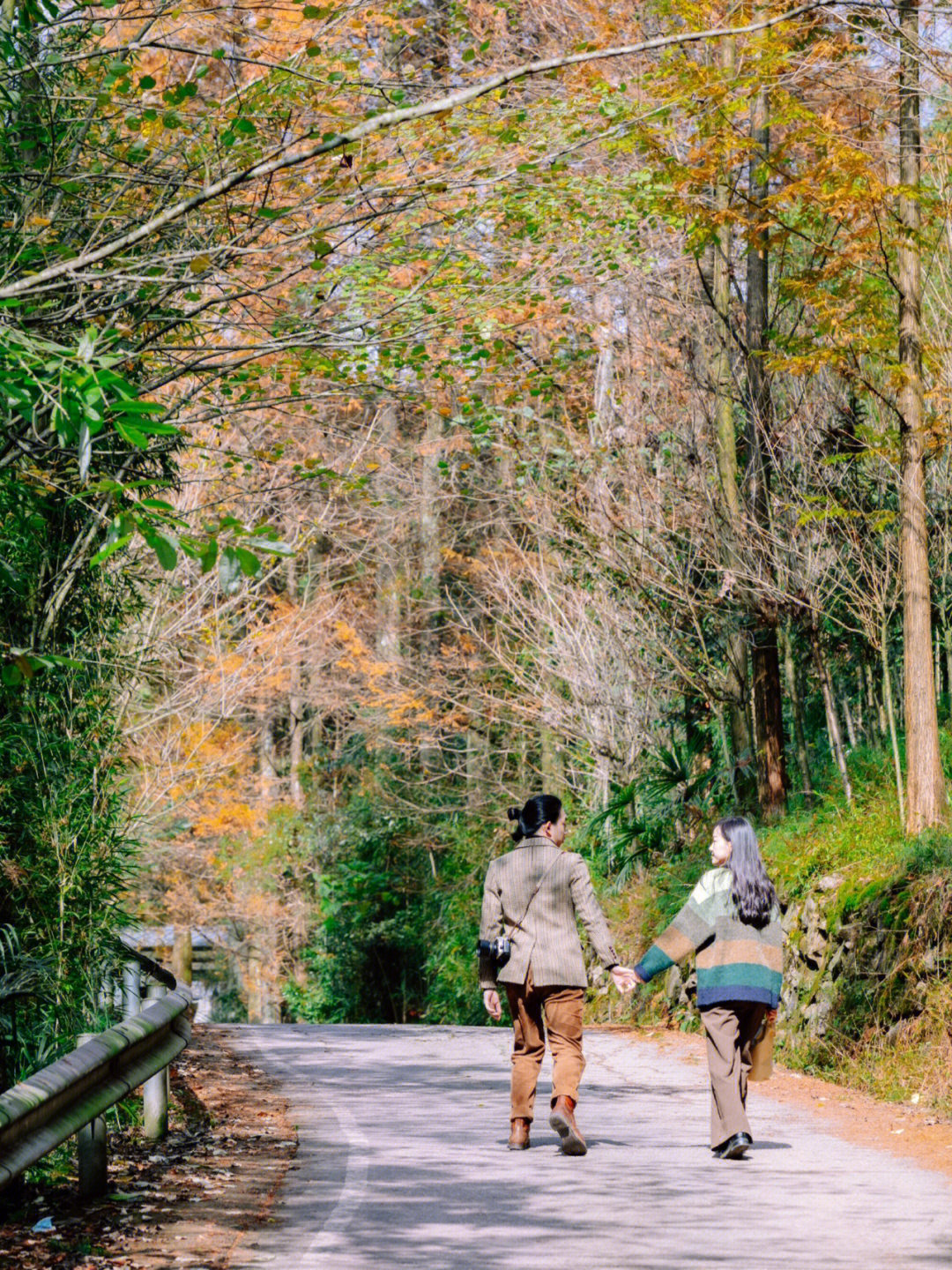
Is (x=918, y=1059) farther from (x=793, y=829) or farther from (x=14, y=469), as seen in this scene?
(x=14, y=469)

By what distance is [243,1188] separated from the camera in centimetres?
765

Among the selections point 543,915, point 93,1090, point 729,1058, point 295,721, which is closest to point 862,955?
point 729,1058

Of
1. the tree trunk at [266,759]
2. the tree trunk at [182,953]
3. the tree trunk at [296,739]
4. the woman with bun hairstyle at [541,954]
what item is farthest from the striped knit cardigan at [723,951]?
the tree trunk at [266,759]

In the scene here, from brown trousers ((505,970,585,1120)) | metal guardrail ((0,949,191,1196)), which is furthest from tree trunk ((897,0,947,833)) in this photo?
metal guardrail ((0,949,191,1196))

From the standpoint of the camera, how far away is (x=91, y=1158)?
6.98 metres

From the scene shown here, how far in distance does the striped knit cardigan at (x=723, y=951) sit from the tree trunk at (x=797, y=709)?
919 cm

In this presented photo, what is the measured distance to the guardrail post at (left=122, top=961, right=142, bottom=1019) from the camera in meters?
9.29

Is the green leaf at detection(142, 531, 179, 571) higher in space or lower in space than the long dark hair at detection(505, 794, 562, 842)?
higher

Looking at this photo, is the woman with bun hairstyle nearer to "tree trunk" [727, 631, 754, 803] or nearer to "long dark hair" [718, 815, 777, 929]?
"long dark hair" [718, 815, 777, 929]

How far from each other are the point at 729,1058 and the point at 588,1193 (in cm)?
135

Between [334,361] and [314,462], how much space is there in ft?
2.41

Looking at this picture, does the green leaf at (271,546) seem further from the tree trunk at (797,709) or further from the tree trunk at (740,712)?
→ the tree trunk at (740,712)

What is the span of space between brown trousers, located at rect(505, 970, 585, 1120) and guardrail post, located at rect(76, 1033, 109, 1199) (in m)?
2.53

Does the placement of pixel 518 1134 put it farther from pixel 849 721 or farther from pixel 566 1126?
pixel 849 721
